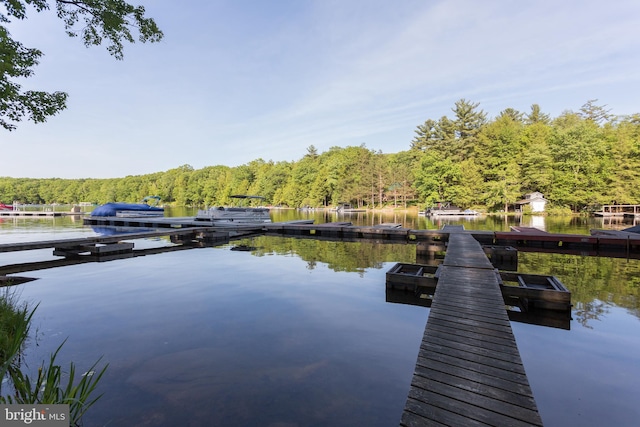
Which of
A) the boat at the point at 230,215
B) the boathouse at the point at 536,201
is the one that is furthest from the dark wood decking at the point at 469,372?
the boathouse at the point at 536,201

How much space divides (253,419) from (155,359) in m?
2.32

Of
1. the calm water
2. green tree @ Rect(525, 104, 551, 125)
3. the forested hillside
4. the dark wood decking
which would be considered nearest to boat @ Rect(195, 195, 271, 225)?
the calm water

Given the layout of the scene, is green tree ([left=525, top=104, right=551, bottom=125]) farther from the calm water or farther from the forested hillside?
the calm water

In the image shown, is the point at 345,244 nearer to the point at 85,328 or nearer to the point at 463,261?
the point at 463,261

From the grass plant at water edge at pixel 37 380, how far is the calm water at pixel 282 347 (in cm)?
27

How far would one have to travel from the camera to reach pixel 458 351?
152 inches

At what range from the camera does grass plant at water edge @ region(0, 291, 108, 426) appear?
2566 millimetres

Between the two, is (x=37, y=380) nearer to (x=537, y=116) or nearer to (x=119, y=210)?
(x=119, y=210)

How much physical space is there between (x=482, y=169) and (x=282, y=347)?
57122 mm

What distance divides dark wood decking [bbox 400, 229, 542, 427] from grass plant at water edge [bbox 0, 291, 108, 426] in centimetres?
301

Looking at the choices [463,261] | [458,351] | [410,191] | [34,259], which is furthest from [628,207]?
[34,259]

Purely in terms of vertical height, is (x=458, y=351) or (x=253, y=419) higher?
(x=458, y=351)

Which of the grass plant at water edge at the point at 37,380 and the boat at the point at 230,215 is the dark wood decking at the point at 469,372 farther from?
the boat at the point at 230,215

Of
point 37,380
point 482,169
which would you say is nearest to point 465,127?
point 482,169
